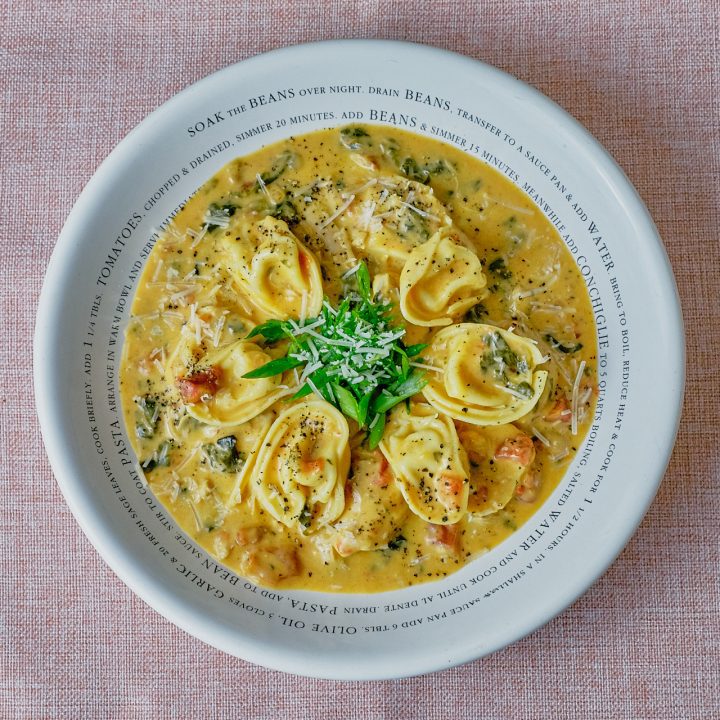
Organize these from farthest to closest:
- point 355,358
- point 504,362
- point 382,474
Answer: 1. point 382,474
2. point 504,362
3. point 355,358

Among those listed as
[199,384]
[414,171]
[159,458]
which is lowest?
[159,458]

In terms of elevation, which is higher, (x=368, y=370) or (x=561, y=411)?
(x=368, y=370)

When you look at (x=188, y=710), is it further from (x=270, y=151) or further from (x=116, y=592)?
(x=270, y=151)

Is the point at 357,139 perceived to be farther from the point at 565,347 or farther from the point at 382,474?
the point at 382,474

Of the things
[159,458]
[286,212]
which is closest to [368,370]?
[286,212]

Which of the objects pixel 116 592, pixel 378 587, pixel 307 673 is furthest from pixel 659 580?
pixel 116 592

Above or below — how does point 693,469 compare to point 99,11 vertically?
below

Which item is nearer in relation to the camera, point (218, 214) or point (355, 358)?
point (355, 358)

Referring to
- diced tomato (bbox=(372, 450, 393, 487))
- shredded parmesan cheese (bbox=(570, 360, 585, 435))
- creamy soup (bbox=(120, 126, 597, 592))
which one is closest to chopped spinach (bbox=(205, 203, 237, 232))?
creamy soup (bbox=(120, 126, 597, 592))
